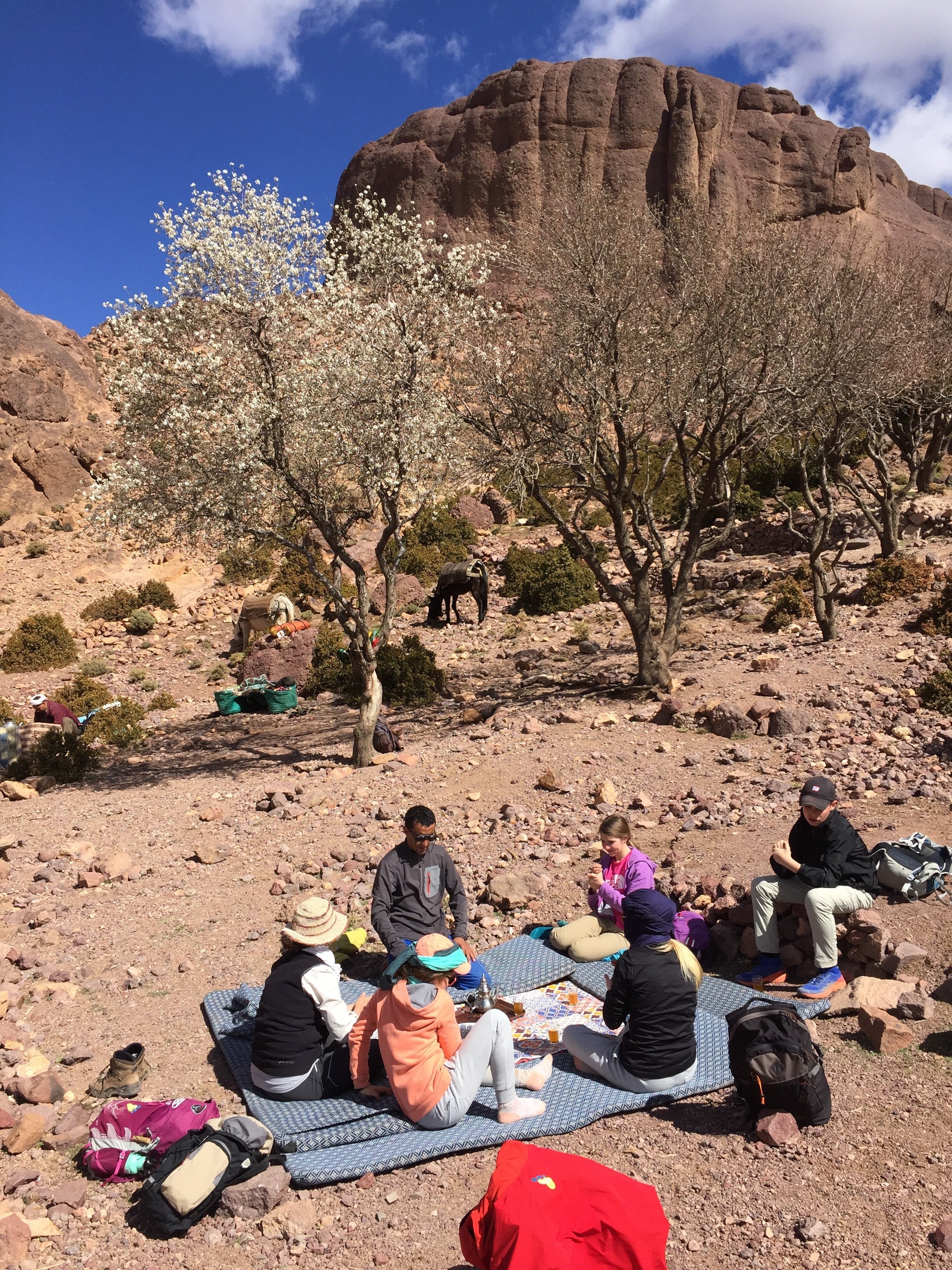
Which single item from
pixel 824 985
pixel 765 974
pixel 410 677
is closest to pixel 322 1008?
pixel 765 974

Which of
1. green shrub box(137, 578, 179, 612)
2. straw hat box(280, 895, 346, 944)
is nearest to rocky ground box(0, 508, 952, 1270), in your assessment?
straw hat box(280, 895, 346, 944)

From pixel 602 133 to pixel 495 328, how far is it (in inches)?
1706

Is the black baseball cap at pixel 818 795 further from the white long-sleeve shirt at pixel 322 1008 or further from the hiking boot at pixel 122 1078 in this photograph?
the hiking boot at pixel 122 1078

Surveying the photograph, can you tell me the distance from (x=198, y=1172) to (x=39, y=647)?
61.3ft

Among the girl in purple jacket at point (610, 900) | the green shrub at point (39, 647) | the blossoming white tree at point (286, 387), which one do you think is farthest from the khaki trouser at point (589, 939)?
the green shrub at point (39, 647)

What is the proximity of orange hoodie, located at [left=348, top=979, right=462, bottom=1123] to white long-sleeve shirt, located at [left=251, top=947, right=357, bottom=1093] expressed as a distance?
1.47 ft

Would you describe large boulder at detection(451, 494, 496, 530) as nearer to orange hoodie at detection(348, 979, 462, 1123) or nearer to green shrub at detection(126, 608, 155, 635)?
green shrub at detection(126, 608, 155, 635)

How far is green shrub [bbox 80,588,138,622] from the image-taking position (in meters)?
23.3

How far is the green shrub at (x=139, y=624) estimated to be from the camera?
74.5 ft

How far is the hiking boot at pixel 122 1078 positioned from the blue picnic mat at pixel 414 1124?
541 mm

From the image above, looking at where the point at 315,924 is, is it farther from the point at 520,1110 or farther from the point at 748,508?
the point at 748,508

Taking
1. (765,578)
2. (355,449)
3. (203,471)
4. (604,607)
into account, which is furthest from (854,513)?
(203,471)

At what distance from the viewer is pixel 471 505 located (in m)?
30.5

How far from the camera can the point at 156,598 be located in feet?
79.6
